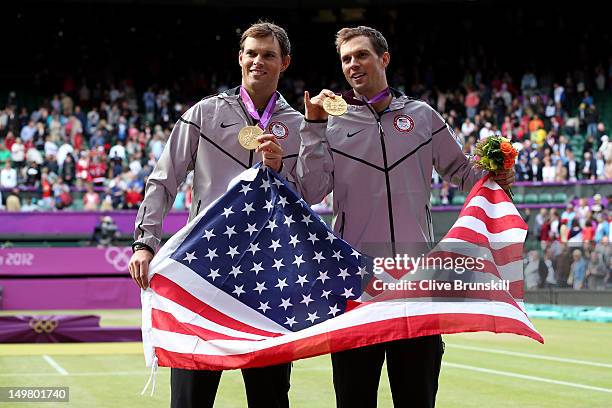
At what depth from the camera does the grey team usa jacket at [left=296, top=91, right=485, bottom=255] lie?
503 centimetres

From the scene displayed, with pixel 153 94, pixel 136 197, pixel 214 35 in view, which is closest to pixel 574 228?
pixel 136 197

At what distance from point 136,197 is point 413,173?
22579 millimetres

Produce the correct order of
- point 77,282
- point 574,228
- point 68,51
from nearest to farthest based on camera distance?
point 574,228 < point 77,282 < point 68,51

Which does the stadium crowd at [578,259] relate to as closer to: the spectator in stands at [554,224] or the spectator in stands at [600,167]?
the spectator in stands at [554,224]

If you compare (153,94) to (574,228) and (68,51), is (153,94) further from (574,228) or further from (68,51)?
(574,228)

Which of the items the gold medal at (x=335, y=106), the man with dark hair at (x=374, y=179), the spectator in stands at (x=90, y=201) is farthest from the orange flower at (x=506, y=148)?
the spectator in stands at (x=90, y=201)

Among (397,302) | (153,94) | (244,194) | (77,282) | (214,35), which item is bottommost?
(77,282)

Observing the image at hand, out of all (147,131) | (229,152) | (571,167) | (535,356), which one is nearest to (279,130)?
(229,152)

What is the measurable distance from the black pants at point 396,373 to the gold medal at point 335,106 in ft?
3.73

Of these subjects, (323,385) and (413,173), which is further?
(323,385)

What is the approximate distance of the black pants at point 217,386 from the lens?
504cm

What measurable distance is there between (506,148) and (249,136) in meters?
1.31

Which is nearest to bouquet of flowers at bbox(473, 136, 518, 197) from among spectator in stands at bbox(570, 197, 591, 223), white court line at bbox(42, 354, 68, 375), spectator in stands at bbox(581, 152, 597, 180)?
white court line at bbox(42, 354, 68, 375)

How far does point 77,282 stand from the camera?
1001 inches
